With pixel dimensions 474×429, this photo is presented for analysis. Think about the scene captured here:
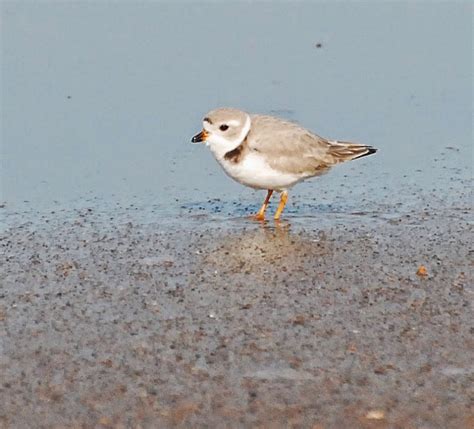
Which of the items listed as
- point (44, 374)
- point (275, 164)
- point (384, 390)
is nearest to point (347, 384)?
point (384, 390)

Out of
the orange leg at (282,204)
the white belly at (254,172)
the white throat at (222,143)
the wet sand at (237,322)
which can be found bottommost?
the orange leg at (282,204)

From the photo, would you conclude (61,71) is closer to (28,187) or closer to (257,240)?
(28,187)

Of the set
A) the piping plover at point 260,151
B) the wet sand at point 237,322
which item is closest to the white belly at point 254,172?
the piping plover at point 260,151

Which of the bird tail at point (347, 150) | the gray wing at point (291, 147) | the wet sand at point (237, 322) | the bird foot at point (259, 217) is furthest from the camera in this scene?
the bird tail at point (347, 150)

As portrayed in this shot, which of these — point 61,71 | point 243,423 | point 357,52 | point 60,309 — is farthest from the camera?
point 357,52

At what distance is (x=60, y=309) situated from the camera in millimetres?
4727

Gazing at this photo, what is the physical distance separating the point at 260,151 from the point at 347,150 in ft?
2.36

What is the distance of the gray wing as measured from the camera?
650cm

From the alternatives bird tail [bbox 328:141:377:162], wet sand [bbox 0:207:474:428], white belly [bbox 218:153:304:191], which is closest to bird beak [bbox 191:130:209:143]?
white belly [bbox 218:153:304:191]

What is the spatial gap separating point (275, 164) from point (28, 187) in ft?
4.99

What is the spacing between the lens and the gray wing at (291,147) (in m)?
6.50

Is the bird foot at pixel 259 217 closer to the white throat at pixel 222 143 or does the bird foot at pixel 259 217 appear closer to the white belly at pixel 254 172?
the white belly at pixel 254 172

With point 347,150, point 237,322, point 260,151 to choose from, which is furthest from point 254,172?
point 237,322

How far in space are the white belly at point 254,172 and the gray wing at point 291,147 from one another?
46 mm
